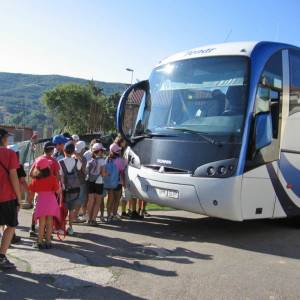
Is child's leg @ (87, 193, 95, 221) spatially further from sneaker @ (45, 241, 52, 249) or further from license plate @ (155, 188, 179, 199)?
sneaker @ (45, 241, 52, 249)

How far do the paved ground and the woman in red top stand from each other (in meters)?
0.28

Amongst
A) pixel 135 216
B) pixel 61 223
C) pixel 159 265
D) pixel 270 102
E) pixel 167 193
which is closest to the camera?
pixel 159 265

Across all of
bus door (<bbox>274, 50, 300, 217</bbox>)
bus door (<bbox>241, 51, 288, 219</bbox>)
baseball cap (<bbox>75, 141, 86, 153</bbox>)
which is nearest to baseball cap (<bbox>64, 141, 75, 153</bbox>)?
baseball cap (<bbox>75, 141, 86, 153</bbox>)

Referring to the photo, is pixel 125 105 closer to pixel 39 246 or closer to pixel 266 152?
pixel 266 152

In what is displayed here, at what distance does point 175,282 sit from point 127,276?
0.62 meters

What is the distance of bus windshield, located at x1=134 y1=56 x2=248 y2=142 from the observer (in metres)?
8.66

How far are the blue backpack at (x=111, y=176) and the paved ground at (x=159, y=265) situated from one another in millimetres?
842

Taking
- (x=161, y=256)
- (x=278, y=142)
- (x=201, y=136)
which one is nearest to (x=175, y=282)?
(x=161, y=256)

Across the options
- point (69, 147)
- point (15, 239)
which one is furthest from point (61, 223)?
point (69, 147)

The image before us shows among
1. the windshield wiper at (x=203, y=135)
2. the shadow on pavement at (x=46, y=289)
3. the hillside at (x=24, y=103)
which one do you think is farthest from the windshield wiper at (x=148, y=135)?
the hillside at (x=24, y=103)

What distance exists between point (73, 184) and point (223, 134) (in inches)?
106

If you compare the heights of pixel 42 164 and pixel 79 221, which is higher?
pixel 42 164

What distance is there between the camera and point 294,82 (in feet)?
31.6

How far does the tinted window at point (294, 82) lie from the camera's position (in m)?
9.53
